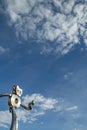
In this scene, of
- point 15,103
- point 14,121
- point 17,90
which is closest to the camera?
point 14,121

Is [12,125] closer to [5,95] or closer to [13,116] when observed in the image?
[13,116]

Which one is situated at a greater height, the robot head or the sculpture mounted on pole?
the robot head

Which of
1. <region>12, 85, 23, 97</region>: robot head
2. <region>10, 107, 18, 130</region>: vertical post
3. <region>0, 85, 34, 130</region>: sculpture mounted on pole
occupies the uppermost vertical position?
<region>12, 85, 23, 97</region>: robot head

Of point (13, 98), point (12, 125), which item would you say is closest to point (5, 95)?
point (13, 98)

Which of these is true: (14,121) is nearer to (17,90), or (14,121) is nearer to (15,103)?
(15,103)

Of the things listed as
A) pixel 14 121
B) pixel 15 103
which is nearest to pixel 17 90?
pixel 15 103

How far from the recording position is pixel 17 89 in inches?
963

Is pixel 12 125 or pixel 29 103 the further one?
pixel 29 103

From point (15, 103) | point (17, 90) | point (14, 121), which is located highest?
point (17, 90)

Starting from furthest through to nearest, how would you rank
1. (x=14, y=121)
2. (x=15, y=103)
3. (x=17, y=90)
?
(x=17, y=90) < (x=15, y=103) < (x=14, y=121)

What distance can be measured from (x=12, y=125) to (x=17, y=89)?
2654 millimetres

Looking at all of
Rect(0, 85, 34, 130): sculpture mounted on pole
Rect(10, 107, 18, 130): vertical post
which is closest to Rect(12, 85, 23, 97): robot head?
Rect(0, 85, 34, 130): sculpture mounted on pole

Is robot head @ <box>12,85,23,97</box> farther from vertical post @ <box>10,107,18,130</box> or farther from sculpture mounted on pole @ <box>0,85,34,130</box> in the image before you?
vertical post @ <box>10,107,18,130</box>

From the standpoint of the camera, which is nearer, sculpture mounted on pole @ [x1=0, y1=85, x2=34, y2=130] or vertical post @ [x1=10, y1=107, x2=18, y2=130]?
vertical post @ [x1=10, y1=107, x2=18, y2=130]
